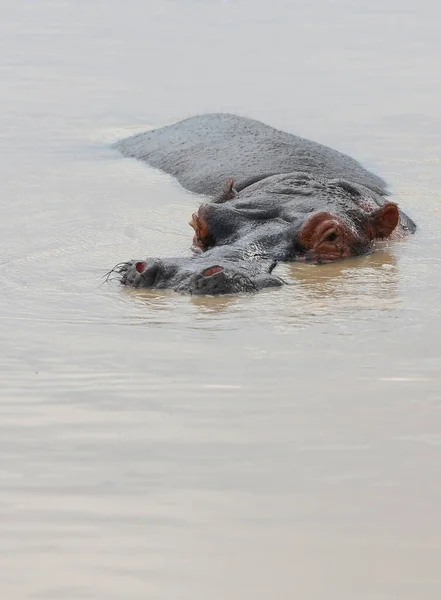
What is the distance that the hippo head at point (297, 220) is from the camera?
23.9ft

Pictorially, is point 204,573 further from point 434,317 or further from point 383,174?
point 383,174

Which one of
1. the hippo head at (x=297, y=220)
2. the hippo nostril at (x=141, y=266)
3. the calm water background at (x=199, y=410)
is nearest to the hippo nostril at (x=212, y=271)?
the calm water background at (x=199, y=410)

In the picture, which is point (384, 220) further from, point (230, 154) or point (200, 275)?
point (230, 154)

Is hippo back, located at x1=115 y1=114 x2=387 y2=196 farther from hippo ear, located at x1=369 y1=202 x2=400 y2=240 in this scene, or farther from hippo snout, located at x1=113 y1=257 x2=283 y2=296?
hippo snout, located at x1=113 y1=257 x2=283 y2=296

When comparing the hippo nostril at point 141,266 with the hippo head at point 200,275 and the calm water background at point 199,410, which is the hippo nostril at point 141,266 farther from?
the calm water background at point 199,410

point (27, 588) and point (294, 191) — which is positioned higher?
point (294, 191)

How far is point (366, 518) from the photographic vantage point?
149 inches

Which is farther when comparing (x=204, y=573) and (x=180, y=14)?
(x=180, y=14)

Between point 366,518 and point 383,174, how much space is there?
7117 millimetres

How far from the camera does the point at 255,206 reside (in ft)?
25.3

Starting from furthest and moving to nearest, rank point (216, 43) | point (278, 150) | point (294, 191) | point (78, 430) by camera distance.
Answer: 1. point (216, 43)
2. point (278, 150)
3. point (294, 191)
4. point (78, 430)

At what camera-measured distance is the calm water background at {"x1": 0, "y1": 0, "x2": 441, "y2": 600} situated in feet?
11.6

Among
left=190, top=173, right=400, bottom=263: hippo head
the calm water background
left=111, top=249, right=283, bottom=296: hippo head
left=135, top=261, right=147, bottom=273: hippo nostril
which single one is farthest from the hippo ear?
left=135, top=261, right=147, bottom=273: hippo nostril

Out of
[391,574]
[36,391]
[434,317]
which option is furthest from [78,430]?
[434,317]
